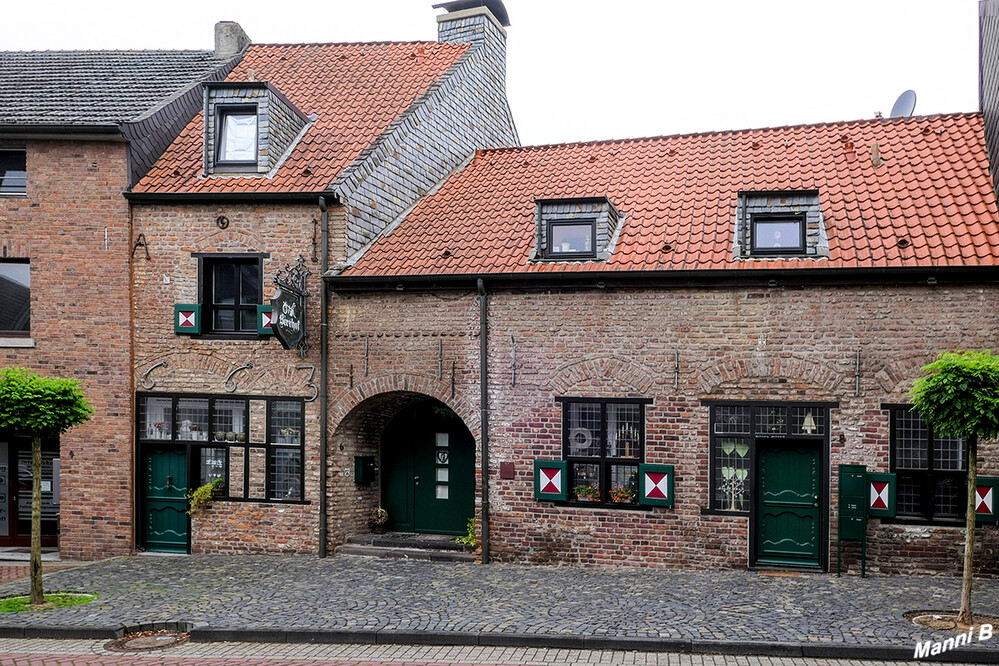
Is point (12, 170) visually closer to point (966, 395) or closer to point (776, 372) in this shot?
point (776, 372)

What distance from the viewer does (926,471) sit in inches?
492

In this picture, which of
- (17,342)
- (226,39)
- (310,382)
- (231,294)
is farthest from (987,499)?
(226,39)

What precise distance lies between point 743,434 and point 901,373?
2349 millimetres

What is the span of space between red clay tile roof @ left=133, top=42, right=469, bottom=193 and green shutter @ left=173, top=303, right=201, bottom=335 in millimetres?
1950

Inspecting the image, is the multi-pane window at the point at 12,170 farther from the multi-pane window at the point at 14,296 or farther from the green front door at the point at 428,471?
the green front door at the point at 428,471

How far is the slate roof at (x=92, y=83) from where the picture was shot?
15.4 m

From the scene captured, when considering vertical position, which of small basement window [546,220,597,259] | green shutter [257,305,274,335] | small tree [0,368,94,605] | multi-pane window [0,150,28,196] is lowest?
small tree [0,368,94,605]

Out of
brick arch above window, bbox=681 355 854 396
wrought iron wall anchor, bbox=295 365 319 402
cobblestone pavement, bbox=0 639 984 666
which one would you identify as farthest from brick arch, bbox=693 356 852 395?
wrought iron wall anchor, bbox=295 365 319 402

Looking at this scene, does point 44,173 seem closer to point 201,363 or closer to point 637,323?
point 201,363

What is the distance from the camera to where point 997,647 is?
29.0ft

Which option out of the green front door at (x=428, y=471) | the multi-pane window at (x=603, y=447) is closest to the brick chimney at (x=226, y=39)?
the green front door at (x=428, y=471)

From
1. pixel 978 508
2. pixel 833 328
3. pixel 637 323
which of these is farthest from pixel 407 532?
pixel 978 508

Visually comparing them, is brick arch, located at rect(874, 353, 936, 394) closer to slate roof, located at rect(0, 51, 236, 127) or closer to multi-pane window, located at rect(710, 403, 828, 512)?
multi-pane window, located at rect(710, 403, 828, 512)

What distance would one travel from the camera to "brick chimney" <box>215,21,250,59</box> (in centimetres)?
1886
